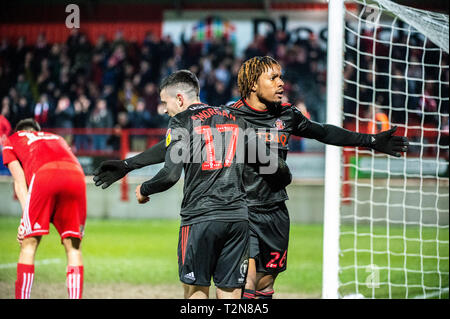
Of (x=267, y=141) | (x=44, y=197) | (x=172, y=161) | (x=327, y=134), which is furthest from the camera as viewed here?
(x=44, y=197)

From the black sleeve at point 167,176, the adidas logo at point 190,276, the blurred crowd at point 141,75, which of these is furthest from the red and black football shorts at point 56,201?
the blurred crowd at point 141,75

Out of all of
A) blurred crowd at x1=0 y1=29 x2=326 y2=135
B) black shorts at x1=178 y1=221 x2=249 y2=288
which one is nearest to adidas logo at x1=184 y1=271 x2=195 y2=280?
black shorts at x1=178 y1=221 x2=249 y2=288

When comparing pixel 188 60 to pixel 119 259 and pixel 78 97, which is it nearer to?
pixel 78 97

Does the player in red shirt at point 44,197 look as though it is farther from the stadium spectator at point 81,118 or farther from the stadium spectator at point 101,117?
the stadium spectator at point 101,117

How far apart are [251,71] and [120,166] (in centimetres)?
109

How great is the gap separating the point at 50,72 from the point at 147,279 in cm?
1114

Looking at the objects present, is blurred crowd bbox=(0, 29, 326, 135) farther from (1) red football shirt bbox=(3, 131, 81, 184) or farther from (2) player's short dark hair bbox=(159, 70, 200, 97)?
(2) player's short dark hair bbox=(159, 70, 200, 97)

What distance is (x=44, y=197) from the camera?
504 centimetres

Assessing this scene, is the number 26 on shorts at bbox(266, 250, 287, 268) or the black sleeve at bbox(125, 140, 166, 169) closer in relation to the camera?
the black sleeve at bbox(125, 140, 166, 169)

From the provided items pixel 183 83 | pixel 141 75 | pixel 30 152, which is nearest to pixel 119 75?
pixel 141 75

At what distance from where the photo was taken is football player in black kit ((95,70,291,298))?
11.8 feet

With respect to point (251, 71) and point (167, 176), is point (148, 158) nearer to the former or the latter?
point (167, 176)

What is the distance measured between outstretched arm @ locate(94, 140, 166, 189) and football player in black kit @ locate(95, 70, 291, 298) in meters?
0.44

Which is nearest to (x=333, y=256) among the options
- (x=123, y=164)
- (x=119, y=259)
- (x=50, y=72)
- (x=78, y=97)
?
(x=123, y=164)
